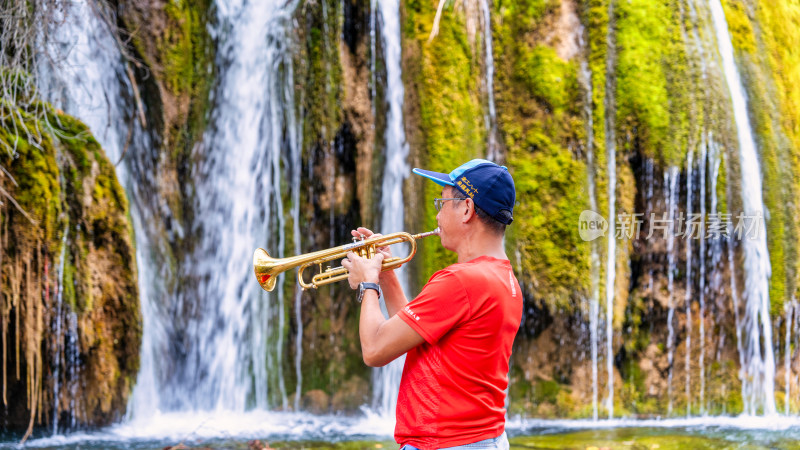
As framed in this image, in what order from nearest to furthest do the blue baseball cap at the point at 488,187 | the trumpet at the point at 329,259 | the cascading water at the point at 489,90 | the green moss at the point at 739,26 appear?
the blue baseball cap at the point at 488,187, the trumpet at the point at 329,259, the cascading water at the point at 489,90, the green moss at the point at 739,26

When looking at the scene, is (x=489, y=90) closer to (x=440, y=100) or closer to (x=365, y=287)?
(x=440, y=100)

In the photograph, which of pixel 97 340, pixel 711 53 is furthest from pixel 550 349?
pixel 97 340

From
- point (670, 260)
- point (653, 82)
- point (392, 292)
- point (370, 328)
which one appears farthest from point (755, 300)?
point (370, 328)

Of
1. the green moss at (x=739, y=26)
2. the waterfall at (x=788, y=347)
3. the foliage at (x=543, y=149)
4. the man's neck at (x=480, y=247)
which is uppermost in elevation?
the green moss at (x=739, y=26)

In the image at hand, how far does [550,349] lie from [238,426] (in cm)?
310

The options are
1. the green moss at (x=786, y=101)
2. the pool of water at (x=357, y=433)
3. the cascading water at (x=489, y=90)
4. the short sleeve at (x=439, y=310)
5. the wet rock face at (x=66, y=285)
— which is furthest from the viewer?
the green moss at (x=786, y=101)

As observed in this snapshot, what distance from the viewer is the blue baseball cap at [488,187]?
Answer: 2.30m

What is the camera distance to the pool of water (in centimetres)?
567

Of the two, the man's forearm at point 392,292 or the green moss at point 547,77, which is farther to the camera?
the green moss at point 547,77

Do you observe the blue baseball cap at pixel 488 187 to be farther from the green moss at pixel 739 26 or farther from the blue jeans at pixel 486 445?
the green moss at pixel 739 26

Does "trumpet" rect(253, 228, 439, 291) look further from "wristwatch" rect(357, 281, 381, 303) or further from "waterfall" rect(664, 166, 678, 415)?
"waterfall" rect(664, 166, 678, 415)

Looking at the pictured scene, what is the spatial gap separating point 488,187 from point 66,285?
165 inches

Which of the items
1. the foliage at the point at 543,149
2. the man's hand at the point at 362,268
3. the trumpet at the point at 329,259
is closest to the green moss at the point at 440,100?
the foliage at the point at 543,149

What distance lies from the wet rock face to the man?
3867 millimetres
